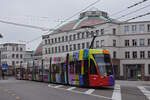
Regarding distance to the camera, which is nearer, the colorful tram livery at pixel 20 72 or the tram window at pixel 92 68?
the tram window at pixel 92 68

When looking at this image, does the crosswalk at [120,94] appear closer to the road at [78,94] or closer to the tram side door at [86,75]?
the road at [78,94]

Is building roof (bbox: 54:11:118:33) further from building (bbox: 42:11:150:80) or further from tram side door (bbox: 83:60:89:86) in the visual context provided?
tram side door (bbox: 83:60:89:86)

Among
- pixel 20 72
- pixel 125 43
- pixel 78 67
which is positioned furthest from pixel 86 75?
pixel 125 43

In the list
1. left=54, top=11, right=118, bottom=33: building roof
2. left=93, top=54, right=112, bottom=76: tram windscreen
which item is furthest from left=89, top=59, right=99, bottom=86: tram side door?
left=54, top=11, right=118, bottom=33: building roof

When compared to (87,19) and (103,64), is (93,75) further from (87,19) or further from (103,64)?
(87,19)

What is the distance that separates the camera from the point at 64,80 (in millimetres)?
28172

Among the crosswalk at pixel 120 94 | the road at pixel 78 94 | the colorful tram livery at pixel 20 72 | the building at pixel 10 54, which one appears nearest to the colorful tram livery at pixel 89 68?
the road at pixel 78 94

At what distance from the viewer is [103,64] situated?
22.4m

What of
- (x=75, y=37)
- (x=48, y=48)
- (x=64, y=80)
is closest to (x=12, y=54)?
(x=48, y=48)

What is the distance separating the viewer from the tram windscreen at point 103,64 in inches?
877

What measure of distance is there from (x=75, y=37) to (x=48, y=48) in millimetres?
13061

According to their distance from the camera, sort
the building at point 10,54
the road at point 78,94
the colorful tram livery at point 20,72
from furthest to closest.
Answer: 1. the building at point 10,54
2. the colorful tram livery at point 20,72
3. the road at point 78,94

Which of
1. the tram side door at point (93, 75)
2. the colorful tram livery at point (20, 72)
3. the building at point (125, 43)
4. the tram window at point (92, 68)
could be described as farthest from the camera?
the building at point (125, 43)

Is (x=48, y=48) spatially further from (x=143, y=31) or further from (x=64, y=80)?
(x=64, y=80)
